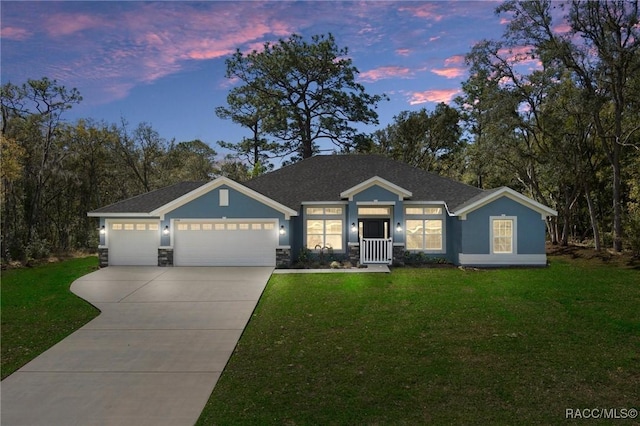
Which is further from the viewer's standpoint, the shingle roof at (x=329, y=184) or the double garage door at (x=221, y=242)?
the shingle roof at (x=329, y=184)

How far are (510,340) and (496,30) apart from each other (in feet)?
59.2

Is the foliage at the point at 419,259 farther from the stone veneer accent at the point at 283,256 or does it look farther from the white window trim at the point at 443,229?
the stone veneer accent at the point at 283,256

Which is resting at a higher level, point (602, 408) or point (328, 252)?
point (328, 252)

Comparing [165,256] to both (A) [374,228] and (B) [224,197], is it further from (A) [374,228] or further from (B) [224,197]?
(A) [374,228]

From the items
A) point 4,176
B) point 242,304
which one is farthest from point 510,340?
point 4,176

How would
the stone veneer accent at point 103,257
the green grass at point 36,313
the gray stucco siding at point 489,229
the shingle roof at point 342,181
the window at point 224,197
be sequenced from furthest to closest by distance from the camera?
the shingle roof at point 342,181
the stone veneer accent at point 103,257
the window at point 224,197
the gray stucco siding at point 489,229
the green grass at point 36,313

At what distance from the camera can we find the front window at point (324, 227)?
16828 millimetres

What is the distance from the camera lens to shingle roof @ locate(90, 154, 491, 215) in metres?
16.8

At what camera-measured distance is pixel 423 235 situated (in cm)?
1678

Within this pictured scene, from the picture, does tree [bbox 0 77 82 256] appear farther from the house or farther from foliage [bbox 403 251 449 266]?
foliage [bbox 403 251 449 266]

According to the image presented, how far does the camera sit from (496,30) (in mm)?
19625

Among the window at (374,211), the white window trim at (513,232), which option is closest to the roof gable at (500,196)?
the white window trim at (513,232)

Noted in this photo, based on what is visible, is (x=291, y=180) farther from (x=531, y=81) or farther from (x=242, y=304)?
(x=531, y=81)

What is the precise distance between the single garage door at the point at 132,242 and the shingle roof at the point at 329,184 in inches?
28.2
